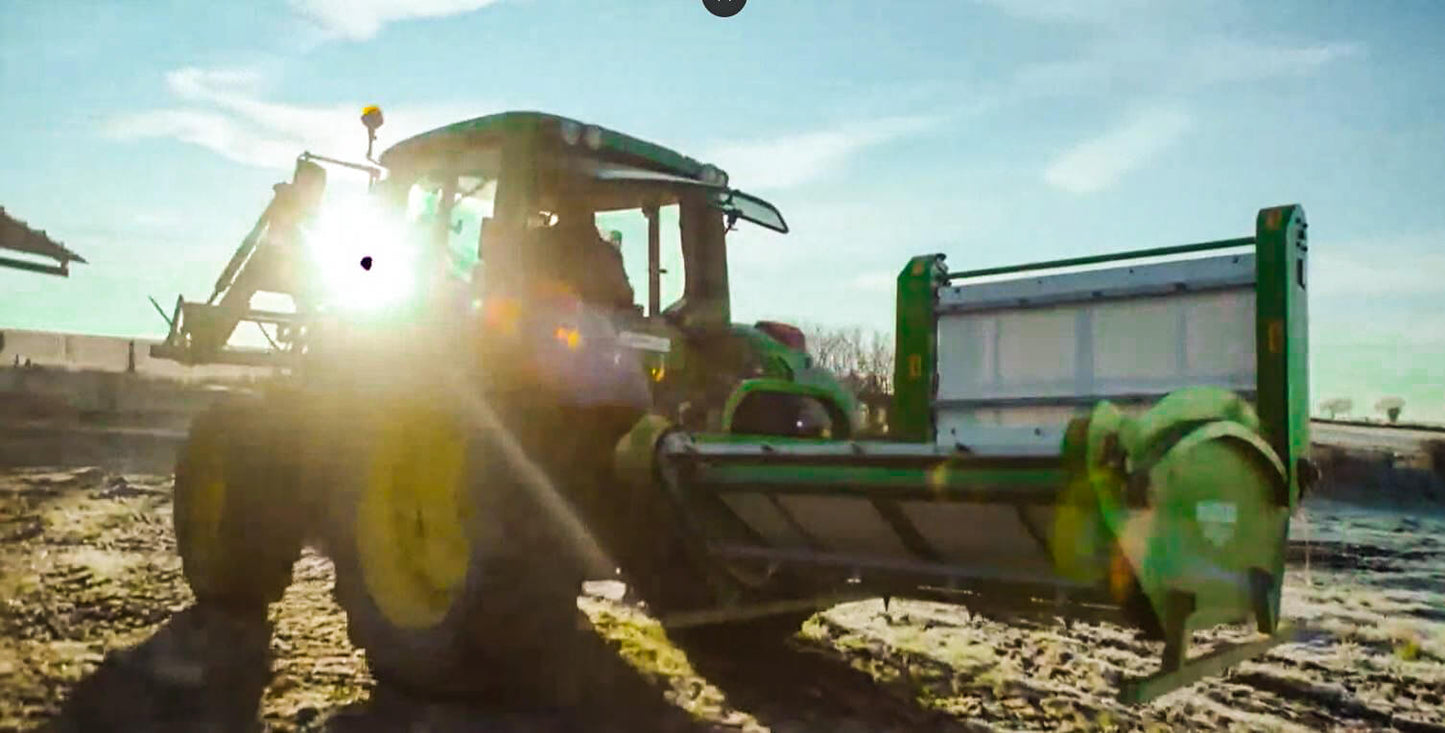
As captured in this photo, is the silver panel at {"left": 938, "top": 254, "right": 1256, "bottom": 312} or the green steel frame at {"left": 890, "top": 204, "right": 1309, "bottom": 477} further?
the silver panel at {"left": 938, "top": 254, "right": 1256, "bottom": 312}

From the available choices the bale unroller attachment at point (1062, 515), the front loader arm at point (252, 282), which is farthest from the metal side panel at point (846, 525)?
the front loader arm at point (252, 282)

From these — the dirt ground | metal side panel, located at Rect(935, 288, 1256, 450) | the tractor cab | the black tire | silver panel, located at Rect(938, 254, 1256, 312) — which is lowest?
the dirt ground

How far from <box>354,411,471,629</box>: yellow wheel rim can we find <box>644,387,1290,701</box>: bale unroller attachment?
0.82 metres

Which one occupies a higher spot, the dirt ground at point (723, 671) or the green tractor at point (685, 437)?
the green tractor at point (685, 437)

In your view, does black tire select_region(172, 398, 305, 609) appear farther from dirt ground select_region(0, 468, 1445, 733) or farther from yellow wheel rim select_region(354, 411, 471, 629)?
yellow wheel rim select_region(354, 411, 471, 629)

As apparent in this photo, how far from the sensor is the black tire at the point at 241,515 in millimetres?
5387

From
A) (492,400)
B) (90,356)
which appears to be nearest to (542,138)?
(492,400)

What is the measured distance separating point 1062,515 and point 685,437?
4.49 ft

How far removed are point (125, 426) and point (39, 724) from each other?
47.6 ft

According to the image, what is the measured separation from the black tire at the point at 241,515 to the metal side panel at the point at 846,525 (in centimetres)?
282

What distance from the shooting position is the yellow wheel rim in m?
3.99

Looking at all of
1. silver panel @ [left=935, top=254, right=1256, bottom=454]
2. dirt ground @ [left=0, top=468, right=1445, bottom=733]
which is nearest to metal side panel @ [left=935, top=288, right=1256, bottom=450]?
silver panel @ [left=935, top=254, right=1256, bottom=454]

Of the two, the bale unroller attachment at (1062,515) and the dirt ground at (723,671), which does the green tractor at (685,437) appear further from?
the dirt ground at (723,671)

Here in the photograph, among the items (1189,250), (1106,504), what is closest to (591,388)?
(1106,504)
